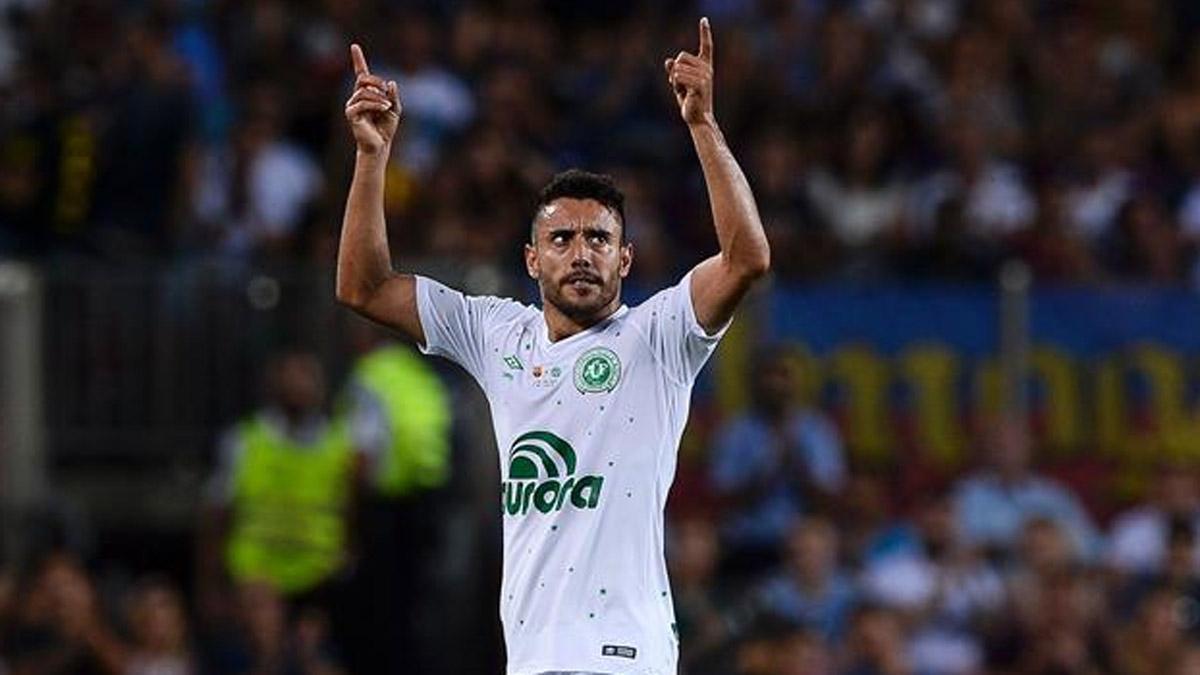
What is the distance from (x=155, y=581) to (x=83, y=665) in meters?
0.84

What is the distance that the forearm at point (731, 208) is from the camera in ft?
28.7

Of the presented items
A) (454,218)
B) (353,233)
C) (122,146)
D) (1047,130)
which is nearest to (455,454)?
(454,218)

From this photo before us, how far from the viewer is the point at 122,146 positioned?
17719 mm

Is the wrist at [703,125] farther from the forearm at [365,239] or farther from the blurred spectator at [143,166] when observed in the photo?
the blurred spectator at [143,166]

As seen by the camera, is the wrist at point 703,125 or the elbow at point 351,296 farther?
the elbow at point 351,296

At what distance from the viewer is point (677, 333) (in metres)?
8.91

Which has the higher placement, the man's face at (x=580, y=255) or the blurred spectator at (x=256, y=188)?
the blurred spectator at (x=256, y=188)

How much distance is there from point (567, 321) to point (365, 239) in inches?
28.1

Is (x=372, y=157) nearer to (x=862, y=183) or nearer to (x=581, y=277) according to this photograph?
(x=581, y=277)

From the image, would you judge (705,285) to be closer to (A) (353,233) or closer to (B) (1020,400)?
(A) (353,233)

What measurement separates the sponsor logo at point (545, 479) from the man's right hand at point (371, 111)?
3.37ft

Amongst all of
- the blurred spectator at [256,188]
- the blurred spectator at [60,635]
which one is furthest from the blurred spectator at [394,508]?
the blurred spectator at [256,188]

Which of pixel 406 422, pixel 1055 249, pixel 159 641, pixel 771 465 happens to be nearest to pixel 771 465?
pixel 771 465

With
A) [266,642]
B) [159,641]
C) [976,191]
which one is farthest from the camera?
[976,191]
